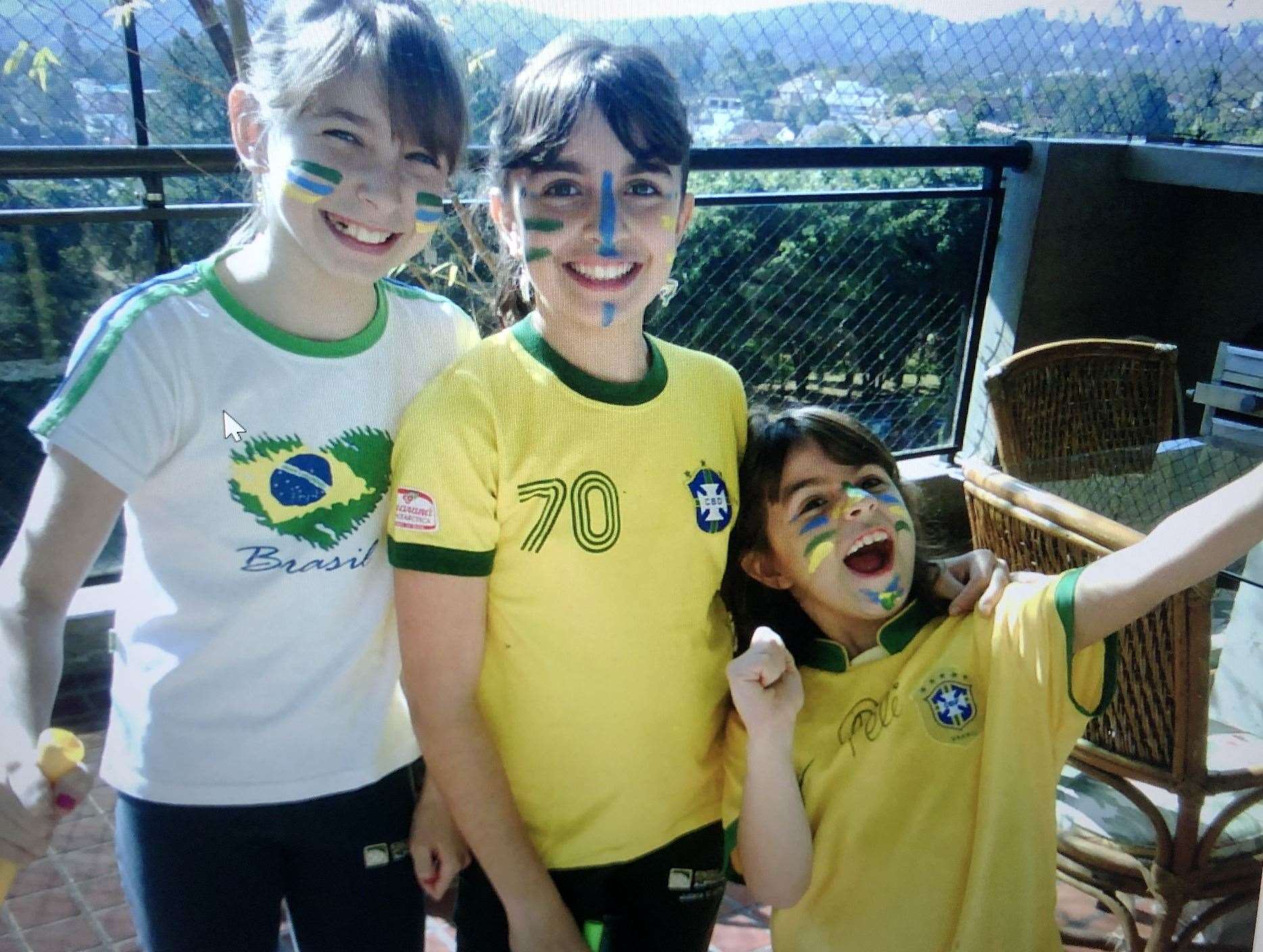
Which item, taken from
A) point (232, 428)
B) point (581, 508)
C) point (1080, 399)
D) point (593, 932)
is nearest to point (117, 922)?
point (593, 932)

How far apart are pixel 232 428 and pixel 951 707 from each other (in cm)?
84

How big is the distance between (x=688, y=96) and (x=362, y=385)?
546 mm

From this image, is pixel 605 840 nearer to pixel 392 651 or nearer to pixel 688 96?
pixel 392 651

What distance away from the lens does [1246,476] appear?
3.65 ft

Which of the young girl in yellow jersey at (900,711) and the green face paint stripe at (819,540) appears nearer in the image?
the young girl in yellow jersey at (900,711)

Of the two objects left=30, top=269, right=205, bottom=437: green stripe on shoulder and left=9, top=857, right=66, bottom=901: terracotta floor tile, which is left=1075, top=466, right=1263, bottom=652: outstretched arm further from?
left=9, top=857, right=66, bottom=901: terracotta floor tile

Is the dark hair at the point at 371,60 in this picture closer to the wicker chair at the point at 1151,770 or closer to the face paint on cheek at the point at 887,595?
the face paint on cheek at the point at 887,595

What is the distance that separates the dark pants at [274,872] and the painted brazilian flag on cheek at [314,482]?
31 centimetres

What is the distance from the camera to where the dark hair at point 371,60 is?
108 cm

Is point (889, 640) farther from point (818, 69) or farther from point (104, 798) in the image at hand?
point (818, 69)

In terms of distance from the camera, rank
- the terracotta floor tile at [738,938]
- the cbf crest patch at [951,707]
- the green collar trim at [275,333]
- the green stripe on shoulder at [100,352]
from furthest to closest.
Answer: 1. the terracotta floor tile at [738,938]
2. the cbf crest patch at [951,707]
3. the green collar trim at [275,333]
4. the green stripe on shoulder at [100,352]

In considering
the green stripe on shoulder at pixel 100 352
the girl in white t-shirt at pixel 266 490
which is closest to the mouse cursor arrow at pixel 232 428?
Answer: the girl in white t-shirt at pixel 266 490

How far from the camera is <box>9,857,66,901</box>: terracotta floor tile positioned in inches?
84.1

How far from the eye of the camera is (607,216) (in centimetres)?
110
